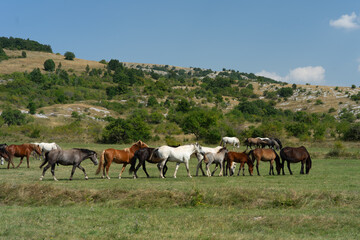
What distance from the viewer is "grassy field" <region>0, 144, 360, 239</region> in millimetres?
10086

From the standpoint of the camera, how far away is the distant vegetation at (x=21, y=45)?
463 feet

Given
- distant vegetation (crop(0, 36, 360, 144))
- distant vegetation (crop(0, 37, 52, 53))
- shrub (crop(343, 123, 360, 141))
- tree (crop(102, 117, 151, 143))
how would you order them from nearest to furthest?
shrub (crop(343, 123, 360, 141)) < tree (crop(102, 117, 151, 143)) < distant vegetation (crop(0, 36, 360, 144)) < distant vegetation (crop(0, 37, 52, 53))

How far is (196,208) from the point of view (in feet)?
42.8

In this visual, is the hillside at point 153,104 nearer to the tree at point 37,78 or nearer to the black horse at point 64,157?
the tree at point 37,78

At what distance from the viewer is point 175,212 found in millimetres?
12430

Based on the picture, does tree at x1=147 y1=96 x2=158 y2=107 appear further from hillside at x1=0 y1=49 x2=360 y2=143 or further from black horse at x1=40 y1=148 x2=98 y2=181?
black horse at x1=40 y1=148 x2=98 y2=181

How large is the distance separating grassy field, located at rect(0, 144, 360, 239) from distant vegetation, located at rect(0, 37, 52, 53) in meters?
140

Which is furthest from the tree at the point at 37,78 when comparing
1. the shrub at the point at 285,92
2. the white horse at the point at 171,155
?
the white horse at the point at 171,155

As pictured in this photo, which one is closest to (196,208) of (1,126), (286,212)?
(286,212)

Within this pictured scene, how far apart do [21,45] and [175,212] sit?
149 meters

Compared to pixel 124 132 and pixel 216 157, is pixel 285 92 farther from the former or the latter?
pixel 216 157

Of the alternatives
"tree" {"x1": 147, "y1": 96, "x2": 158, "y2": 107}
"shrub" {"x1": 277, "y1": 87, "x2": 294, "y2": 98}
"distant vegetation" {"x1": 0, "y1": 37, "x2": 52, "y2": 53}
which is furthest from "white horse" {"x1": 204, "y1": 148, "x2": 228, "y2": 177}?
"distant vegetation" {"x1": 0, "y1": 37, "x2": 52, "y2": 53}

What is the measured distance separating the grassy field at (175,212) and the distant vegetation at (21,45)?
13990cm

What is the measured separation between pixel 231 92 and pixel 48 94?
58.7 metres
